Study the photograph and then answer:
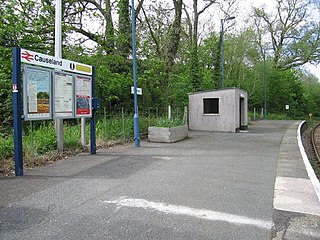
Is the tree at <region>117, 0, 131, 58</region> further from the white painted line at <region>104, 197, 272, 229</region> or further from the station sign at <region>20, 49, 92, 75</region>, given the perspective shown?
the white painted line at <region>104, 197, 272, 229</region>

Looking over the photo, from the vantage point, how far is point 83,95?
29.9 ft

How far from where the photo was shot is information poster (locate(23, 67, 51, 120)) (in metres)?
6.84

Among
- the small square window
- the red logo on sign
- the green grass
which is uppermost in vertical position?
the red logo on sign

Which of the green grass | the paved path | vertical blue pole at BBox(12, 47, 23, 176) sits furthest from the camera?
the green grass

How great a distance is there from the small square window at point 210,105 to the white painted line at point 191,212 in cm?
1502

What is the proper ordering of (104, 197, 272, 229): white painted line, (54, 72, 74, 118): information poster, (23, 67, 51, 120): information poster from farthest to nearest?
(54, 72, 74, 118): information poster
(23, 67, 51, 120): information poster
(104, 197, 272, 229): white painted line

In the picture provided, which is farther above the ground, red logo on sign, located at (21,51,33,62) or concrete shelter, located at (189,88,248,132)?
red logo on sign, located at (21,51,33,62)

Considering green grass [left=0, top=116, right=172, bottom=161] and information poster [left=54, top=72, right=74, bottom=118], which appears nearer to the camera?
information poster [left=54, top=72, right=74, bottom=118]

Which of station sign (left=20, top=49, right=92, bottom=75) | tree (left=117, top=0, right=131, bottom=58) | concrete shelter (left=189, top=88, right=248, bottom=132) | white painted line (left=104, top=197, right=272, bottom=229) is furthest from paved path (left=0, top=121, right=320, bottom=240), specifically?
tree (left=117, top=0, right=131, bottom=58)

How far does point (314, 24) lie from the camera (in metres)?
42.6

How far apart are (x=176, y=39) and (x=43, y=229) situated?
20.3 meters

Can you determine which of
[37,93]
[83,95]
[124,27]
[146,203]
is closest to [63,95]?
[83,95]

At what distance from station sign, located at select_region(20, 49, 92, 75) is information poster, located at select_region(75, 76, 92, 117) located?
0.81 feet

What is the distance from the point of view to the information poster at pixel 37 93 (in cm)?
684
